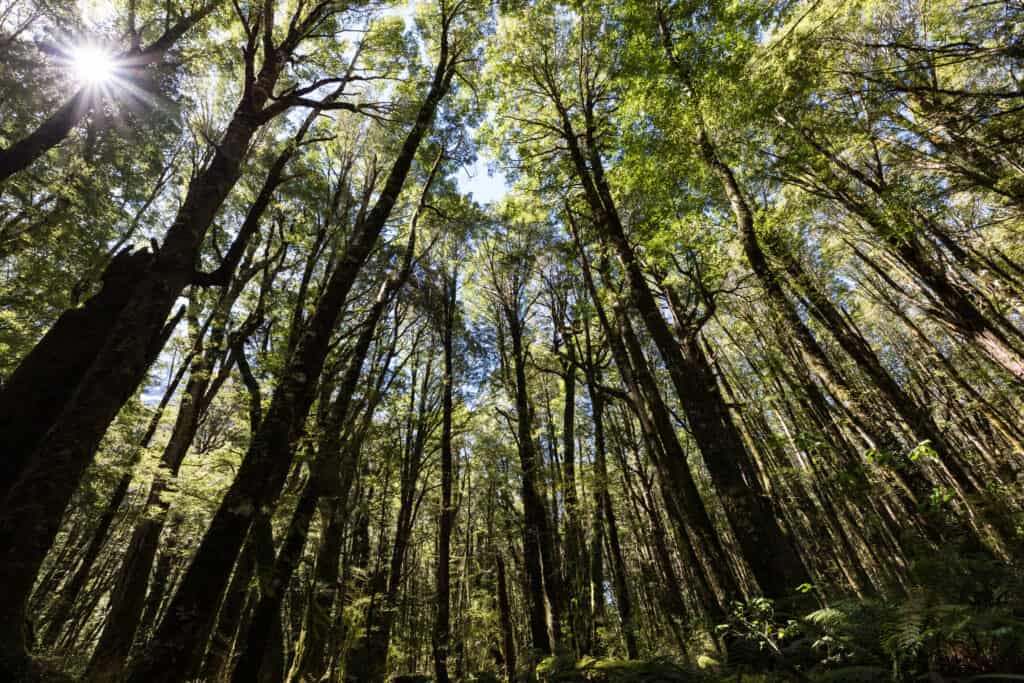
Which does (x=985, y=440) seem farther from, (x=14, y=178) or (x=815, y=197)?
(x=14, y=178)

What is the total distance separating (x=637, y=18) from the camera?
802cm

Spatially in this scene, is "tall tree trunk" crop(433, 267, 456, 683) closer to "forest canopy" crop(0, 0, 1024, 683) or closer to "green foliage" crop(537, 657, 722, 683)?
"forest canopy" crop(0, 0, 1024, 683)

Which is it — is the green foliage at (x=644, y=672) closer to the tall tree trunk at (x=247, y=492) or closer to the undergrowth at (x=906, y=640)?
the undergrowth at (x=906, y=640)

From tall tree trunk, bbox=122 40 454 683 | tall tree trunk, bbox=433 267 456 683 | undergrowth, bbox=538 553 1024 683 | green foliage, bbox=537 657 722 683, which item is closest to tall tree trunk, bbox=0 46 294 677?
tall tree trunk, bbox=122 40 454 683

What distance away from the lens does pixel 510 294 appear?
13469 millimetres

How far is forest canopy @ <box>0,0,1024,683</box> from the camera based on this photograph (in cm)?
374

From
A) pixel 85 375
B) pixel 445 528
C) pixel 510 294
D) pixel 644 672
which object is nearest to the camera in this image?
pixel 85 375

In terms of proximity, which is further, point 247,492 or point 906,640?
point 247,492

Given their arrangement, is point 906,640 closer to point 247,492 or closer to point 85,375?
point 247,492

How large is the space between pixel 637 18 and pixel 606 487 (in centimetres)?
1060

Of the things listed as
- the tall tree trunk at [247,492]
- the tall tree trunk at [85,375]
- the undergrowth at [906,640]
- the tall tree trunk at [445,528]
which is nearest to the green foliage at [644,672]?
the undergrowth at [906,640]

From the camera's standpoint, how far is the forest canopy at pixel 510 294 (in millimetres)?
3740

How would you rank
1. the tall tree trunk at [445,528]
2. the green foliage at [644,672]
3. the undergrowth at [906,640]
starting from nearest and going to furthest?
the undergrowth at [906,640] < the green foliage at [644,672] < the tall tree trunk at [445,528]

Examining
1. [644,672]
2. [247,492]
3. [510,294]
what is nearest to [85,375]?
[247,492]
